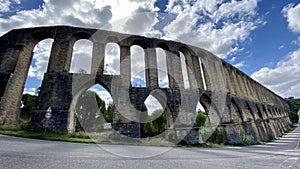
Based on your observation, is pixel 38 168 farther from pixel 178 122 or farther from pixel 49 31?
pixel 49 31

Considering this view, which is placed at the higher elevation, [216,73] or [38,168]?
[216,73]

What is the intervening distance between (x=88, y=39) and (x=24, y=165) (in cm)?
1233

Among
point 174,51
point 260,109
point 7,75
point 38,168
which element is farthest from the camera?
point 260,109

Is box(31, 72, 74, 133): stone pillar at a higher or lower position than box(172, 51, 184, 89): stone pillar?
lower

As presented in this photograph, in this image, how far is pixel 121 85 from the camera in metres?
12.8

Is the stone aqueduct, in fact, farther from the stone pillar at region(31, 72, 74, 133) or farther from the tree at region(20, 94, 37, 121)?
the tree at region(20, 94, 37, 121)

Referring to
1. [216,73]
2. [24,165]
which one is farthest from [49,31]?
[216,73]

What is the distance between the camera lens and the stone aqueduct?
36.8 ft

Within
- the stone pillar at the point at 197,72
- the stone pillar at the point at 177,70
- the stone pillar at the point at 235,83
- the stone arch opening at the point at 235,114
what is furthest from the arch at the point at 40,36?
the stone pillar at the point at 235,83

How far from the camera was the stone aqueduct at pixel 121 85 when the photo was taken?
11219 mm

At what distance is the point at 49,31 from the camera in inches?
530

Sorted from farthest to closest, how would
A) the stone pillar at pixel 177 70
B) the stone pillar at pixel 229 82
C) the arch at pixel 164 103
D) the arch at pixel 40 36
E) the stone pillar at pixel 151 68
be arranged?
the stone pillar at pixel 229 82 → the stone pillar at pixel 177 70 → the stone pillar at pixel 151 68 → the arch at pixel 40 36 → the arch at pixel 164 103

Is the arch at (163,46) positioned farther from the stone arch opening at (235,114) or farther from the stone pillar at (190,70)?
the stone arch opening at (235,114)

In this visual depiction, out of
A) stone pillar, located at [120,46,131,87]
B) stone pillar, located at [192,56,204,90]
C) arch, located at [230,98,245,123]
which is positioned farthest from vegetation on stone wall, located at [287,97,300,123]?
stone pillar, located at [120,46,131,87]
